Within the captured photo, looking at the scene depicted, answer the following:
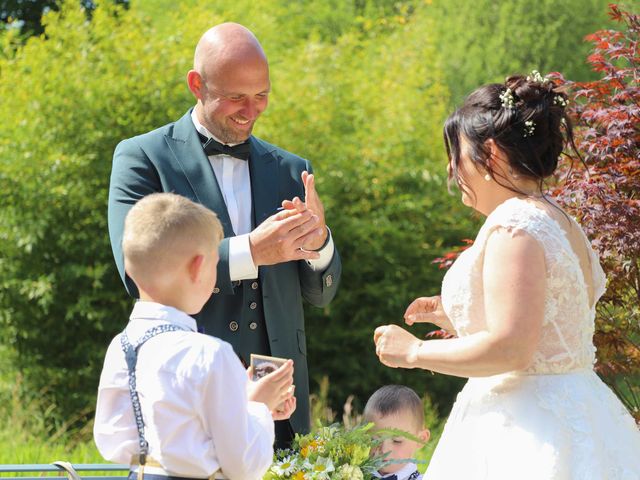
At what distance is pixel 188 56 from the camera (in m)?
8.52

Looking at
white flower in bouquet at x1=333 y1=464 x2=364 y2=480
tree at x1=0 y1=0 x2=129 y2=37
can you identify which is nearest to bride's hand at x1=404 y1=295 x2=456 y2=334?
white flower in bouquet at x1=333 y1=464 x2=364 y2=480

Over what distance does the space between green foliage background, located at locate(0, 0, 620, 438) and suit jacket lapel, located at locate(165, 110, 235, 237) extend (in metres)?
4.31

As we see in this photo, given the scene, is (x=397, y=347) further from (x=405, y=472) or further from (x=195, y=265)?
(x=405, y=472)

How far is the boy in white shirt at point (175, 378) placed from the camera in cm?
213

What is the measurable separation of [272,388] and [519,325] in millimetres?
640

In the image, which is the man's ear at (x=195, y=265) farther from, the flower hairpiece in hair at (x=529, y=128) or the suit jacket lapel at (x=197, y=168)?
the suit jacket lapel at (x=197, y=168)

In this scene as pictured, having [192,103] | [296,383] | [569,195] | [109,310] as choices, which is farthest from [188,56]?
[296,383]

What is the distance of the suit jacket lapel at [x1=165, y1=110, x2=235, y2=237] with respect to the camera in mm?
3471

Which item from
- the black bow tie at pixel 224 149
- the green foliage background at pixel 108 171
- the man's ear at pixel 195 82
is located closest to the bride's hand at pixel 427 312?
the black bow tie at pixel 224 149

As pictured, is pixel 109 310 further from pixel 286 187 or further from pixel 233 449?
pixel 233 449

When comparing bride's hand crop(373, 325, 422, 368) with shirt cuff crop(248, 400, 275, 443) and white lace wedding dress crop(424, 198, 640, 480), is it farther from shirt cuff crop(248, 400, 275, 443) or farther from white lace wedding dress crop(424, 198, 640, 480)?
shirt cuff crop(248, 400, 275, 443)

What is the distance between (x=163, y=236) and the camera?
7.23 ft

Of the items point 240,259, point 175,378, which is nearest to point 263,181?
point 240,259

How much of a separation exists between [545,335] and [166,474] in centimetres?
108
